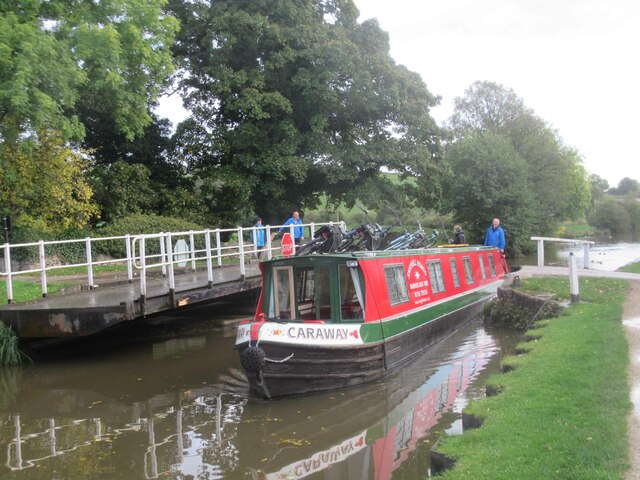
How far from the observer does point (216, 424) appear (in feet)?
24.7

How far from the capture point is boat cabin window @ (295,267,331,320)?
946cm

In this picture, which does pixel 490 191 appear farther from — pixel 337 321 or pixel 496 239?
pixel 337 321

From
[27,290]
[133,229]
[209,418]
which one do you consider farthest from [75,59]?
[209,418]

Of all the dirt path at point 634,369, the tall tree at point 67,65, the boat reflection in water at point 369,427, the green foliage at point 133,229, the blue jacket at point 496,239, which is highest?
the tall tree at point 67,65

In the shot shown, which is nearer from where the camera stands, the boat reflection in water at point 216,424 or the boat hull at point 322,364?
the boat reflection in water at point 216,424

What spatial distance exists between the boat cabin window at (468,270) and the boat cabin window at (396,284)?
4.13m

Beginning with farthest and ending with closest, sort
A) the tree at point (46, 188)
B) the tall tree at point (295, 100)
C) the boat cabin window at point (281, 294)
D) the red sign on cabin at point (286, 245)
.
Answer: the tall tree at point (295, 100) < the tree at point (46, 188) < the red sign on cabin at point (286, 245) < the boat cabin window at point (281, 294)

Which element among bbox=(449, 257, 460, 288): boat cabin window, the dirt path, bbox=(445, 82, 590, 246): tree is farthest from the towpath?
bbox=(445, 82, 590, 246): tree

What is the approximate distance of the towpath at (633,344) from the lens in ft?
14.4

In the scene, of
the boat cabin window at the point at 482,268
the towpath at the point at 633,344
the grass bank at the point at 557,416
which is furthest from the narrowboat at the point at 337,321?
the boat cabin window at the point at 482,268

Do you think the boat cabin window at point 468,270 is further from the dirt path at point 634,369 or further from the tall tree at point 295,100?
the tall tree at point 295,100

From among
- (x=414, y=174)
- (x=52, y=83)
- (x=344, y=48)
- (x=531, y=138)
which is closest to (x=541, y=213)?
(x=531, y=138)

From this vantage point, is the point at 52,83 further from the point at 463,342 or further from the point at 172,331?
the point at 463,342

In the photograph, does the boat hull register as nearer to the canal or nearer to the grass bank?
the canal
